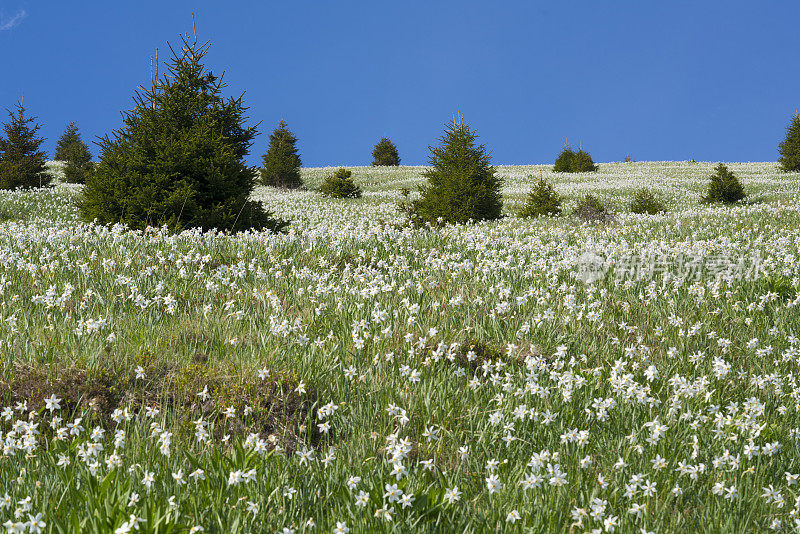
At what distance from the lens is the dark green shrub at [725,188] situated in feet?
85.4

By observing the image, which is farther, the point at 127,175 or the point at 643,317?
the point at 127,175

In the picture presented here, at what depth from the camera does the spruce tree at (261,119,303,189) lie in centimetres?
3925

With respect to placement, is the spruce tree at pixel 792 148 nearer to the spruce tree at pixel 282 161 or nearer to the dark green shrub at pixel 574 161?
the dark green shrub at pixel 574 161

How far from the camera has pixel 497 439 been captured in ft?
10.9

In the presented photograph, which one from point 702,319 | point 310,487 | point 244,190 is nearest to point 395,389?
point 310,487

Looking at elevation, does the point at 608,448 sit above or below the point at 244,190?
below

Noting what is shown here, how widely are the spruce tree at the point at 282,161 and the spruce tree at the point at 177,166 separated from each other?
86.4ft

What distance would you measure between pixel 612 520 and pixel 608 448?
1023 millimetres

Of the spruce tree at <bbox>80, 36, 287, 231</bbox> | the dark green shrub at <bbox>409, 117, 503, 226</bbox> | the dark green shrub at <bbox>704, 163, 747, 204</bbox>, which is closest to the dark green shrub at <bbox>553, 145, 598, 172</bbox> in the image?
the dark green shrub at <bbox>704, 163, 747, 204</bbox>

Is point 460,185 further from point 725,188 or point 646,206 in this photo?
point 725,188

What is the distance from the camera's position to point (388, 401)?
363 centimetres

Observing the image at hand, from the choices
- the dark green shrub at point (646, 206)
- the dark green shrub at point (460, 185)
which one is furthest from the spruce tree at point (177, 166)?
the dark green shrub at point (646, 206)

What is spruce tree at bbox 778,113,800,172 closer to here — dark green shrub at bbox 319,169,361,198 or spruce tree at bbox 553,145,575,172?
spruce tree at bbox 553,145,575,172

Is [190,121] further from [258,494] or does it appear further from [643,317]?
[258,494]
